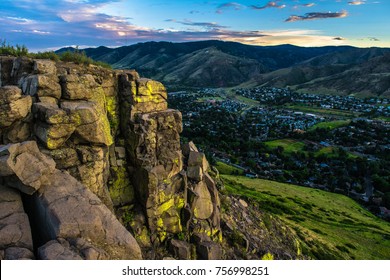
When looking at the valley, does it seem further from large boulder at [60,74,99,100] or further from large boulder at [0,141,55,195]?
large boulder at [0,141,55,195]

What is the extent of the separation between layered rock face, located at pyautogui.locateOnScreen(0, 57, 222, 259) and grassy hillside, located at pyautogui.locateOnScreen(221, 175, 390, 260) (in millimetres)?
24377

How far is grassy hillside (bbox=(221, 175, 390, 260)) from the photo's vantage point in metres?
59.2

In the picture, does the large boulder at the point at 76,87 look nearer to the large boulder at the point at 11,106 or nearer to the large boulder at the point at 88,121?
the large boulder at the point at 88,121

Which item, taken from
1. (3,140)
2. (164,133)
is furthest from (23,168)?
(164,133)

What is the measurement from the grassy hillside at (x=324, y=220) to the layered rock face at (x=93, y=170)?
24.4m

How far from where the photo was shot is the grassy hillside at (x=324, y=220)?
59188 mm

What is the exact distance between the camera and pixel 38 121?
60.8 ft

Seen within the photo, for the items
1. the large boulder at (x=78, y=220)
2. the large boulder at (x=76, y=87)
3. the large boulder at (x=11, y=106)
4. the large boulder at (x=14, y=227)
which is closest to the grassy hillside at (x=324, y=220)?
the large boulder at (x=76, y=87)

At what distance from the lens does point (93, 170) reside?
67.9 ft

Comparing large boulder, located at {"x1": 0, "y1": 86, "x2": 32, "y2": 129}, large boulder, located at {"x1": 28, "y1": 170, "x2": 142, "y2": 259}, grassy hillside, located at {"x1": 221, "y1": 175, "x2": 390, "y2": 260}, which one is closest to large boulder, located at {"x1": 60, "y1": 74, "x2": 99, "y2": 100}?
large boulder, located at {"x1": 0, "y1": 86, "x2": 32, "y2": 129}

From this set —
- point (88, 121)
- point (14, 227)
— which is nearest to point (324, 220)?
point (88, 121)

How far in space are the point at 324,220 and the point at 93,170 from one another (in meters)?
81.6

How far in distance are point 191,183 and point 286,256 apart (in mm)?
15312
